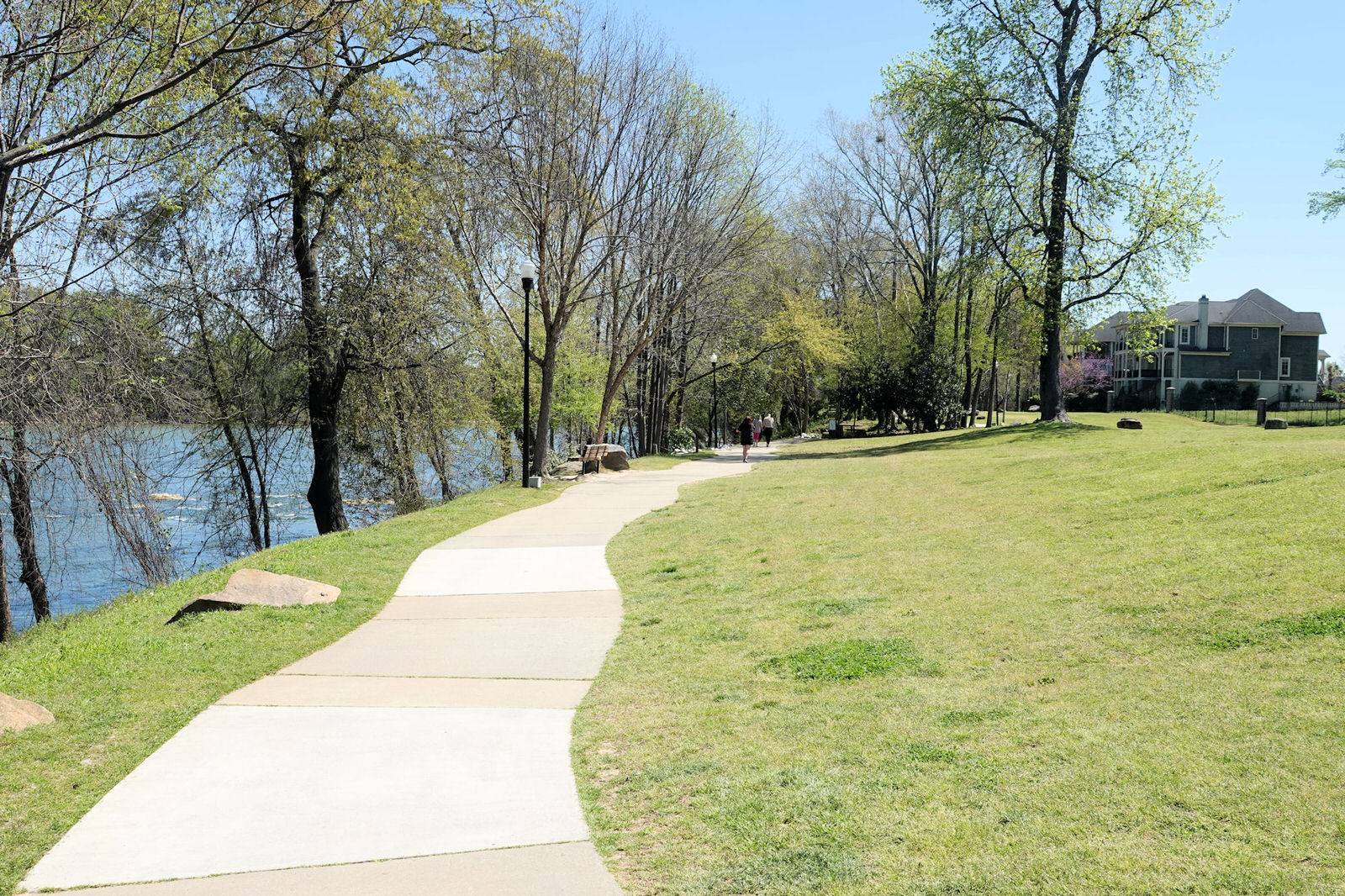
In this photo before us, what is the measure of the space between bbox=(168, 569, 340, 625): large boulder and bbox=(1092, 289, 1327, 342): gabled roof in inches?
2446

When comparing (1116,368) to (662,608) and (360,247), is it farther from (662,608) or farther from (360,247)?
(662,608)

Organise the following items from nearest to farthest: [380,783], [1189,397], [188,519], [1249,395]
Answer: [380,783]
[188,519]
[1249,395]
[1189,397]

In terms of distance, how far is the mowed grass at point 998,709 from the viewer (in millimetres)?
3934

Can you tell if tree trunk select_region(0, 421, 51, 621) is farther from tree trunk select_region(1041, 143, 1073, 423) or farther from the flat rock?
tree trunk select_region(1041, 143, 1073, 423)

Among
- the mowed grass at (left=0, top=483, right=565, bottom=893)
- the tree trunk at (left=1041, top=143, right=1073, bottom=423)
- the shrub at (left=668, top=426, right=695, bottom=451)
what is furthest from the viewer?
the shrub at (left=668, top=426, right=695, bottom=451)

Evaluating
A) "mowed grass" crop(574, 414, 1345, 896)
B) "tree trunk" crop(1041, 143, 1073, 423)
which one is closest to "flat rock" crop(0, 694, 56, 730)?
"mowed grass" crop(574, 414, 1345, 896)

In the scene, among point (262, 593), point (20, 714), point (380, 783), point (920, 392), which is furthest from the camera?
point (920, 392)

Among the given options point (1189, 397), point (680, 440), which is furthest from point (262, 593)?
point (1189, 397)

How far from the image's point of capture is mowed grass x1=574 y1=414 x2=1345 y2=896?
12.9 ft

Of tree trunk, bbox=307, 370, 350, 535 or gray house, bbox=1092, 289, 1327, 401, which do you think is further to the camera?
gray house, bbox=1092, 289, 1327, 401

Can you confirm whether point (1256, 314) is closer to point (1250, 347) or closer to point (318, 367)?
point (1250, 347)

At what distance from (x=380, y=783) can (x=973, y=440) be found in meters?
28.4

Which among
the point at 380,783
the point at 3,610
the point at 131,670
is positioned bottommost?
the point at 3,610

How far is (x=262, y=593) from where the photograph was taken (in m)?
9.38
